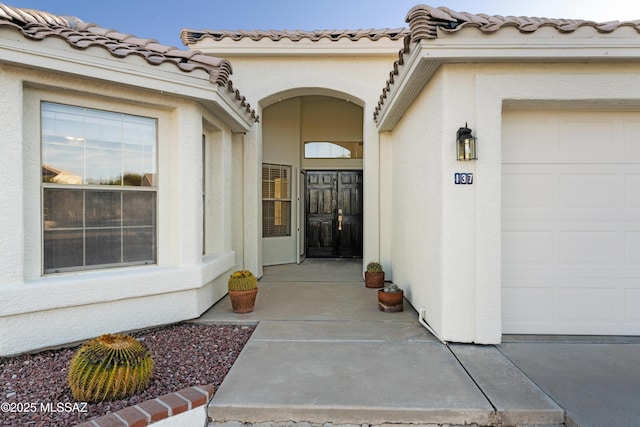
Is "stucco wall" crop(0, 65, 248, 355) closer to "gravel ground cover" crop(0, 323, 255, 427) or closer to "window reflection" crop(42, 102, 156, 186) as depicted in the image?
"window reflection" crop(42, 102, 156, 186)

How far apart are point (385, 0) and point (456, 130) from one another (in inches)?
349

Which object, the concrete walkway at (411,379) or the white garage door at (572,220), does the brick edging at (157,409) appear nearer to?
the concrete walkway at (411,379)

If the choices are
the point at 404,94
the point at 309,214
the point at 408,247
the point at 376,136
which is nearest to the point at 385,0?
the point at 376,136

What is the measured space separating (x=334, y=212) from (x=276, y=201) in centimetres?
184

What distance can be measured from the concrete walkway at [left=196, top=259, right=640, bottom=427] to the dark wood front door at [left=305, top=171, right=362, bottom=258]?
5.57 m

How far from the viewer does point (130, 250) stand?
4.48m

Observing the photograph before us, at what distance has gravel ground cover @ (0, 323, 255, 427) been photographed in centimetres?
266

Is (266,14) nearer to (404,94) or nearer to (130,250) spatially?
(404,94)

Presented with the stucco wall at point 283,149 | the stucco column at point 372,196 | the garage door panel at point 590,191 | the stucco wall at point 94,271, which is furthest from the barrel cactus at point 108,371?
the stucco wall at point 283,149

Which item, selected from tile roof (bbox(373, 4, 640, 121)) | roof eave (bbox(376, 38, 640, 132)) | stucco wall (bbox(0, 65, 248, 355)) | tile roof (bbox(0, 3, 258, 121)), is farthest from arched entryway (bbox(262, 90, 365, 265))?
roof eave (bbox(376, 38, 640, 132))

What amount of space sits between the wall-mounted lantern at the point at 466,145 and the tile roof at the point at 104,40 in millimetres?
3125

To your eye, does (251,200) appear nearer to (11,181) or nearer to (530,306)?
(11,181)

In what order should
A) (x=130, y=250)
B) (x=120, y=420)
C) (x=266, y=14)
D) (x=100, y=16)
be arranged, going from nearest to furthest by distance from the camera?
(x=120, y=420), (x=130, y=250), (x=266, y=14), (x=100, y=16)

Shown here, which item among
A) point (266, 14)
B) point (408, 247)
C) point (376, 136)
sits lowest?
point (408, 247)
